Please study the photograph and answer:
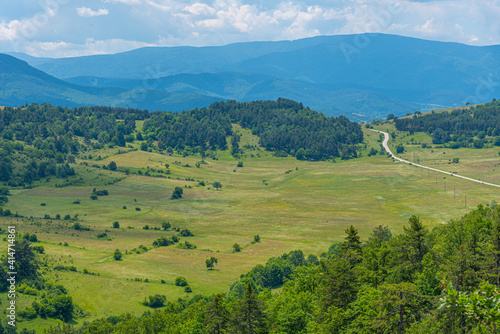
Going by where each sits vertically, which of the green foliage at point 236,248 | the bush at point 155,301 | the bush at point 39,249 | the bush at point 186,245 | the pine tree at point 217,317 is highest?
the pine tree at point 217,317

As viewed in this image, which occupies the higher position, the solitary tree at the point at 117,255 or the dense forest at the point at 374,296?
the dense forest at the point at 374,296

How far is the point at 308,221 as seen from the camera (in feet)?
628

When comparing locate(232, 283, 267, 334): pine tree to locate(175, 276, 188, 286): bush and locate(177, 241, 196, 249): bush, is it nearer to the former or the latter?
locate(175, 276, 188, 286): bush

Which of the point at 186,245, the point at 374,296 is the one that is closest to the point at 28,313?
the point at 186,245

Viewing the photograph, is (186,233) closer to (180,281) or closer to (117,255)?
(117,255)

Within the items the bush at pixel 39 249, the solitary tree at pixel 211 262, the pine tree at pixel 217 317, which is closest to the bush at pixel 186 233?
the solitary tree at pixel 211 262

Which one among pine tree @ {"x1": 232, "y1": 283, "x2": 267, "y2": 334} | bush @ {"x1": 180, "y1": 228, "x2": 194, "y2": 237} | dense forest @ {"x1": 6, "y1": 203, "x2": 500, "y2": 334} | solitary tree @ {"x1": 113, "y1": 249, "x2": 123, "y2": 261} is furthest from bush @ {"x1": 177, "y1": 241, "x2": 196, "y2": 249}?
pine tree @ {"x1": 232, "y1": 283, "x2": 267, "y2": 334}

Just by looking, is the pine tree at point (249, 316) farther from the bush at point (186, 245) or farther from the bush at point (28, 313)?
the bush at point (186, 245)

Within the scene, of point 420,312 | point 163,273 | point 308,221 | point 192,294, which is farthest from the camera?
point 308,221

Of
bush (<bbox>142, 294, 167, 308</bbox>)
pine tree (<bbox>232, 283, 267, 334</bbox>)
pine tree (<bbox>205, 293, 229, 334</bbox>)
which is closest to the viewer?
pine tree (<bbox>205, 293, 229, 334</bbox>)

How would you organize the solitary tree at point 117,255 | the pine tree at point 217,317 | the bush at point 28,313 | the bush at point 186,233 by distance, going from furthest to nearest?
the bush at point 186,233 < the solitary tree at point 117,255 < the bush at point 28,313 < the pine tree at point 217,317

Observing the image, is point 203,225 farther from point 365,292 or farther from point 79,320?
point 365,292

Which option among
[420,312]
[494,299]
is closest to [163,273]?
[420,312]

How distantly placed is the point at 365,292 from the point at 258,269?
71.7 m
